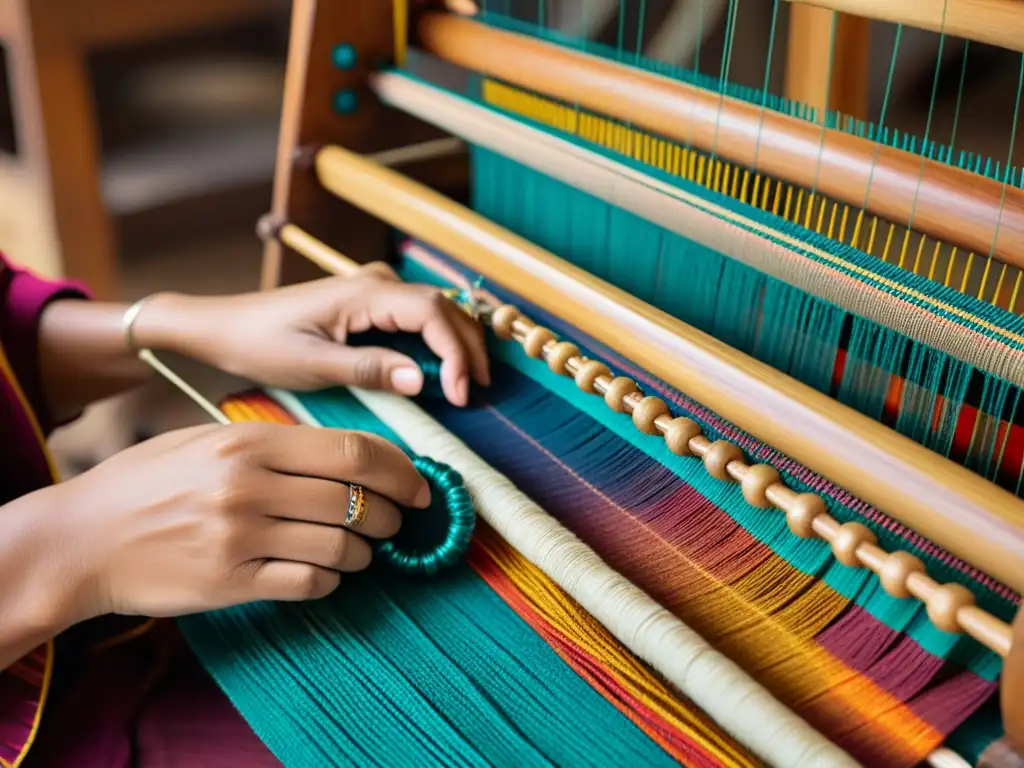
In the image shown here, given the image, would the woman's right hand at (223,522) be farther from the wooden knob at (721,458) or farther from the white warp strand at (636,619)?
the wooden knob at (721,458)

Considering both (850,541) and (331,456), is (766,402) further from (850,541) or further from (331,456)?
(331,456)

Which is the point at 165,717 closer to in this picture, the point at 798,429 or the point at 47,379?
the point at 47,379

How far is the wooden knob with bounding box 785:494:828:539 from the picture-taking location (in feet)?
2.36

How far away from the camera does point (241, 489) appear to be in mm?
812

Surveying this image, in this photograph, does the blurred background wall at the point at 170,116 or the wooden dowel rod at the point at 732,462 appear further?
the blurred background wall at the point at 170,116

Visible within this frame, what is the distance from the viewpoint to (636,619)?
2.47 feet

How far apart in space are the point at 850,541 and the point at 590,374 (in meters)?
0.27

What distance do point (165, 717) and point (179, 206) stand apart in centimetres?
156

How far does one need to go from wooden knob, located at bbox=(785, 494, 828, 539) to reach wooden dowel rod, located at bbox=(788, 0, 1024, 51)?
0.32 metres

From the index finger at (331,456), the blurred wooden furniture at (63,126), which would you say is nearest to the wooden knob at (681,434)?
the index finger at (331,456)

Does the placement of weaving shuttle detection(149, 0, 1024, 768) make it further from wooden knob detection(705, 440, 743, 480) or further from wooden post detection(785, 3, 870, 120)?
wooden post detection(785, 3, 870, 120)

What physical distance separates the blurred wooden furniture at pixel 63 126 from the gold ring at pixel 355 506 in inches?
48.0

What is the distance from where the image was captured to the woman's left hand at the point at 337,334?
1035 millimetres

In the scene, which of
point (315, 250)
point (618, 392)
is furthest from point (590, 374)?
point (315, 250)
